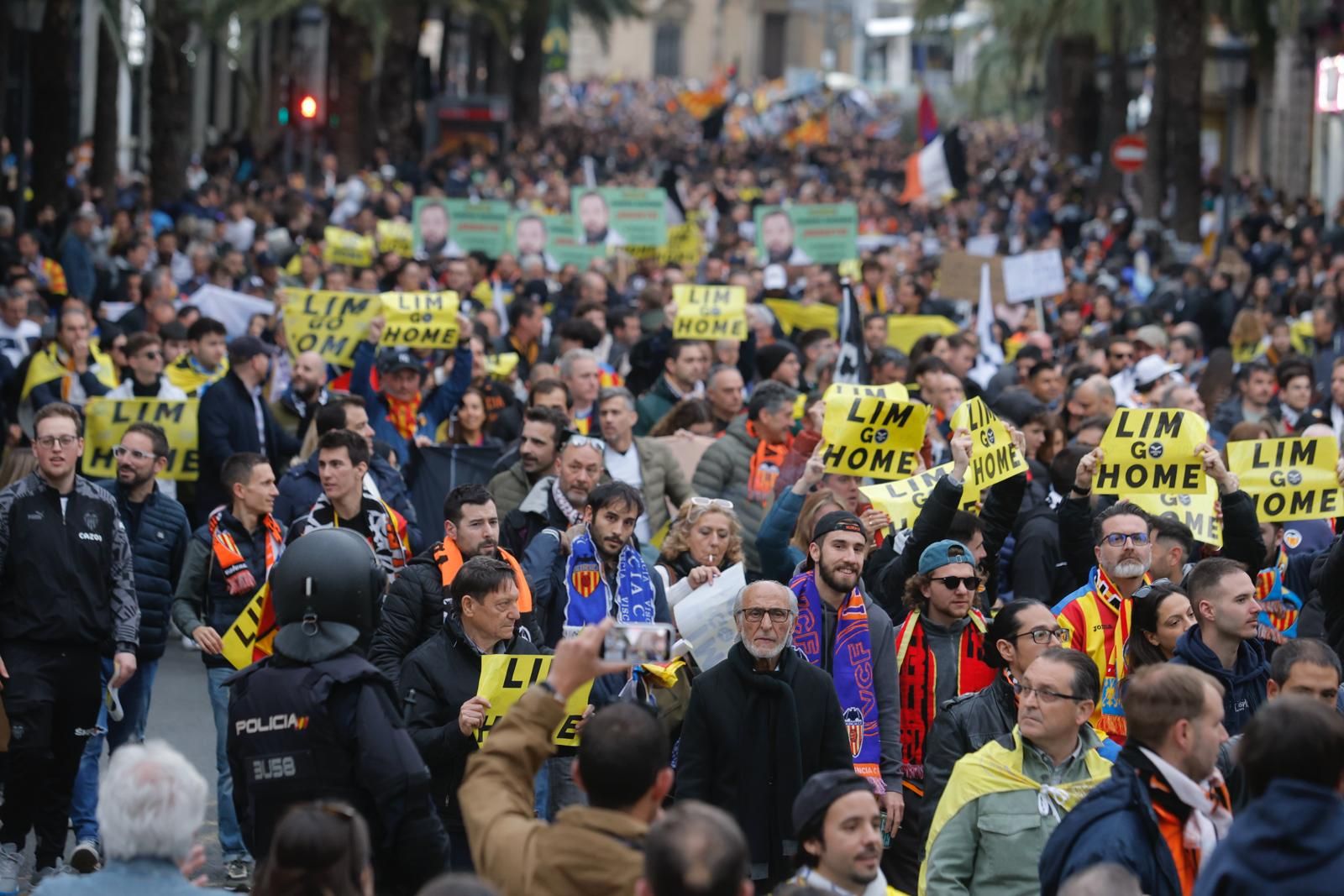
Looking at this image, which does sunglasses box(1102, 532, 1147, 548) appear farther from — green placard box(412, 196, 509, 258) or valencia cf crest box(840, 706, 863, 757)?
green placard box(412, 196, 509, 258)

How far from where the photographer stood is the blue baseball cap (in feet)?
24.5

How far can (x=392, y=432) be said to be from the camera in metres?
11.8

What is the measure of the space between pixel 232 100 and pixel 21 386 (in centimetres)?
4014

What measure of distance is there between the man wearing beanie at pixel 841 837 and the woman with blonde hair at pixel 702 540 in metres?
3.16

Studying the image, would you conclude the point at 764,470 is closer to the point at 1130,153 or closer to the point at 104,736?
the point at 104,736

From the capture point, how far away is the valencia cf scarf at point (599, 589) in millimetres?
7863

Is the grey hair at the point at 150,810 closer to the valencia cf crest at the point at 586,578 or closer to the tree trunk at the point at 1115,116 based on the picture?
the valencia cf crest at the point at 586,578

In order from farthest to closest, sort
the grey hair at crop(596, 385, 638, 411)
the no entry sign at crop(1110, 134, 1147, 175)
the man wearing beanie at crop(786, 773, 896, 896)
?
1. the no entry sign at crop(1110, 134, 1147, 175)
2. the grey hair at crop(596, 385, 638, 411)
3. the man wearing beanie at crop(786, 773, 896, 896)

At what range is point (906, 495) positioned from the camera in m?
9.12

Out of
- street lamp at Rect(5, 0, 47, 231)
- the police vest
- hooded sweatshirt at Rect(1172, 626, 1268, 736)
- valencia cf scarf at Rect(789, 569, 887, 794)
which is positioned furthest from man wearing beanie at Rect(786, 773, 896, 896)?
street lamp at Rect(5, 0, 47, 231)

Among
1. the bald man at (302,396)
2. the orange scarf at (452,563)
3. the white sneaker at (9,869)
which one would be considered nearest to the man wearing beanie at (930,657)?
the orange scarf at (452,563)

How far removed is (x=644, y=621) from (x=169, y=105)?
20.2 meters

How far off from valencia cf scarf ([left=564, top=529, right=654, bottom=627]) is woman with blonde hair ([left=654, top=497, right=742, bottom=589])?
1.09 ft

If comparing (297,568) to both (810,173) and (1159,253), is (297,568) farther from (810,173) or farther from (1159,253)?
(810,173)
